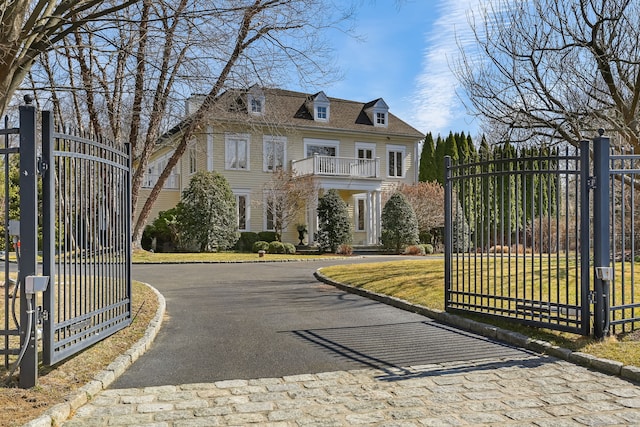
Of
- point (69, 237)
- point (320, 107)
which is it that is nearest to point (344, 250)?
point (320, 107)

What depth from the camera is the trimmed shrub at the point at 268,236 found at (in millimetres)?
26812

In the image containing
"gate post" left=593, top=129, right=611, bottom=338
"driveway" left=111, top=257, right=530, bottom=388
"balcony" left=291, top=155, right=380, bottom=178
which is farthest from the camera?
"balcony" left=291, top=155, right=380, bottom=178

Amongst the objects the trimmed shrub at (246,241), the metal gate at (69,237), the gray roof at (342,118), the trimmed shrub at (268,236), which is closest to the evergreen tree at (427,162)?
the gray roof at (342,118)

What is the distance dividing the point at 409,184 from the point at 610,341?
2627cm

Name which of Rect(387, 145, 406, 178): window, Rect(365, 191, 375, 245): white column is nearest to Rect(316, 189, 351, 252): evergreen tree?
Rect(365, 191, 375, 245): white column

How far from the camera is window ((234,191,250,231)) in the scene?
91.5 feet

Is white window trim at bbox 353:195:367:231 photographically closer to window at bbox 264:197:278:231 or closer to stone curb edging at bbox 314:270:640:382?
window at bbox 264:197:278:231

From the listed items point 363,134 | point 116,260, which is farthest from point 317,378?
point 363,134

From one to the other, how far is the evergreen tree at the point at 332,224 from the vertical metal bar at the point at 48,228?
2041 centimetres

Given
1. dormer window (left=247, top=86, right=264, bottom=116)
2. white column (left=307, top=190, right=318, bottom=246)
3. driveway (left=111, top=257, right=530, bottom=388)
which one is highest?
dormer window (left=247, top=86, right=264, bottom=116)

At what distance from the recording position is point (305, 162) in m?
28.6

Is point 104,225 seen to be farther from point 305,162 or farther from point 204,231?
point 305,162

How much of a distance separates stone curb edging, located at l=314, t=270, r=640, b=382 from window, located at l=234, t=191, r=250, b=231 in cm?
1866

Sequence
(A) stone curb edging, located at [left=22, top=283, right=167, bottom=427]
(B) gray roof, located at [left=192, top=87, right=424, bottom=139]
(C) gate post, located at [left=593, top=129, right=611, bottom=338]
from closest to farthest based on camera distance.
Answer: (A) stone curb edging, located at [left=22, top=283, right=167, bottom=427]
(C) gate post, located at [left=593, top=129, right=611, bottom=338]
(B) gray roof, located at [left=192, top=87, right=424, bottom=139]
